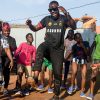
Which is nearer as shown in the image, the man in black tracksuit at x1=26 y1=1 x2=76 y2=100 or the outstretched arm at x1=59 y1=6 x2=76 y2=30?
the outstretched arm at x1=59 y1=6 x2=76 y2=30

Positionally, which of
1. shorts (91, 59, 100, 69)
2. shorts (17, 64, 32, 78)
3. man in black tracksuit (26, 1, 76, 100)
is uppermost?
man in black tracksuit (26, 1, 76, 100)

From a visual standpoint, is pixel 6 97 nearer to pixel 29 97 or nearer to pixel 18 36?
pixel 29 97

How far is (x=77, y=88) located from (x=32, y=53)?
5.72ft

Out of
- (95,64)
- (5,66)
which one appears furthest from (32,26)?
(95,64)

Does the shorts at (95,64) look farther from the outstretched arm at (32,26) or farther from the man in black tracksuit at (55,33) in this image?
the outstretched arm at (32,26)

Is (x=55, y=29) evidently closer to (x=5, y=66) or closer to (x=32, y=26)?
(x=32, y=26)

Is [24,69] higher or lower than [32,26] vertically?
lower

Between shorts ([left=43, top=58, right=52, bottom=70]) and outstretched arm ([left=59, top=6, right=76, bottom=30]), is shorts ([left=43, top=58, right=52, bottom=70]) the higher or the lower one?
the lower one

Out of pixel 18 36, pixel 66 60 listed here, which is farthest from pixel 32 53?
pixel 18 36

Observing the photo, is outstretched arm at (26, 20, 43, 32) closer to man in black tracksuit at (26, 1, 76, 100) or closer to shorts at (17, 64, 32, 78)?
man in black tracksuit at (26, 1, 76, 100)

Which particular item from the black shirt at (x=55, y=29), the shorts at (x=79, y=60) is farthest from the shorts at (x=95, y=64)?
the black shirt at (x=55, y=29)

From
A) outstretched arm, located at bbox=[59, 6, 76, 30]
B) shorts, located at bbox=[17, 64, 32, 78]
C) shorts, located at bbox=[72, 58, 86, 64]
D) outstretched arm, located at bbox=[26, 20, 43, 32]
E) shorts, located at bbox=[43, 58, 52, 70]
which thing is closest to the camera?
outstretched arm, located at bbox=[26, 20, 43, 32]

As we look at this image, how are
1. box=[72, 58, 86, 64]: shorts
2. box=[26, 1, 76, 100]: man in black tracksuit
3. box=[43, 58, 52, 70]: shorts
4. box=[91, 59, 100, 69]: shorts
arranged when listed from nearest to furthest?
1. box=[26, 1, 76, 100]: man in black tracksuit
2. box=[91, 59, 100, 69]: shorts
3. box=[72, 58, 86, 64]: shorts
4. box=[43, 58, 52, 70]: shorts

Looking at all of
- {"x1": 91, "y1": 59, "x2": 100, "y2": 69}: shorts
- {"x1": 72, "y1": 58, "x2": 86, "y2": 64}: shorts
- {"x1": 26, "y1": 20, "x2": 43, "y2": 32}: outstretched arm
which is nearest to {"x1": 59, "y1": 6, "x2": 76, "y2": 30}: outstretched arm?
{"x1": 26, "y1": 20, "x2": 43, "y2": 32}: outstretched arm
